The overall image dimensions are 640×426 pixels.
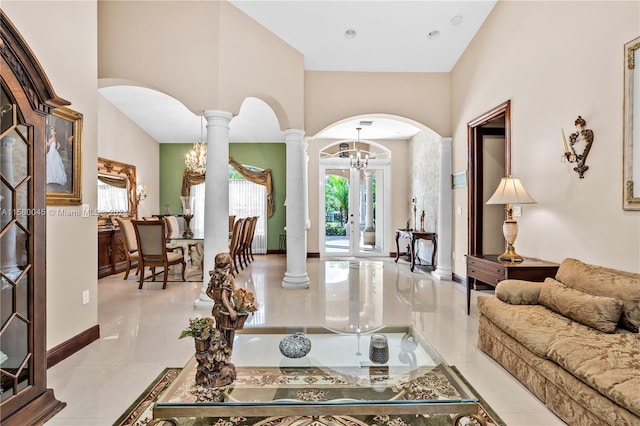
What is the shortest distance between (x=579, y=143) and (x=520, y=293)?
1465 millimetres

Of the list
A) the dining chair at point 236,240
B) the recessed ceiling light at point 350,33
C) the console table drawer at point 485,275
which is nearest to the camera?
the console table drawer at point 485,275

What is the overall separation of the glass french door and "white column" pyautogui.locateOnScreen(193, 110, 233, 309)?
451 cm

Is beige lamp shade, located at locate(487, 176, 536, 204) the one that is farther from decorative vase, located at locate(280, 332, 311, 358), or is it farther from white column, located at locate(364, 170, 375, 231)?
white column, located at locate(364, 170, 375, 231)

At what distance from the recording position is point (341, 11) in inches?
171

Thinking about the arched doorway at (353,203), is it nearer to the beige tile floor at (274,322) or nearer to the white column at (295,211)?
the beige tile floor at (274,322)

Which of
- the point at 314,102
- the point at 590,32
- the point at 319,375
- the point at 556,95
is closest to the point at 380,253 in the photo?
the point at 314,102

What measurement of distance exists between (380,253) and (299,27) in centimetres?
565

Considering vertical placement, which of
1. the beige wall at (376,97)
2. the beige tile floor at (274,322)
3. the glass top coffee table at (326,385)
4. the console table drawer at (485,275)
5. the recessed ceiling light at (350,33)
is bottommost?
the beige tile floor at (274,322)

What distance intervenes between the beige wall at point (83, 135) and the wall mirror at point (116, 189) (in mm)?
3835

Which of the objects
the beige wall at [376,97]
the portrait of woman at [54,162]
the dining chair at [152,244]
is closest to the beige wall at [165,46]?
the portrait of woman at [54,162]

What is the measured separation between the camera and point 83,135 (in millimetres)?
3006

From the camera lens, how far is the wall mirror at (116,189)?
6.49 m

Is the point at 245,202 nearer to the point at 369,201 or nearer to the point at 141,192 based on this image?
the point at 141,192

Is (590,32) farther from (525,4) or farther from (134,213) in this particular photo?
(134,213)
